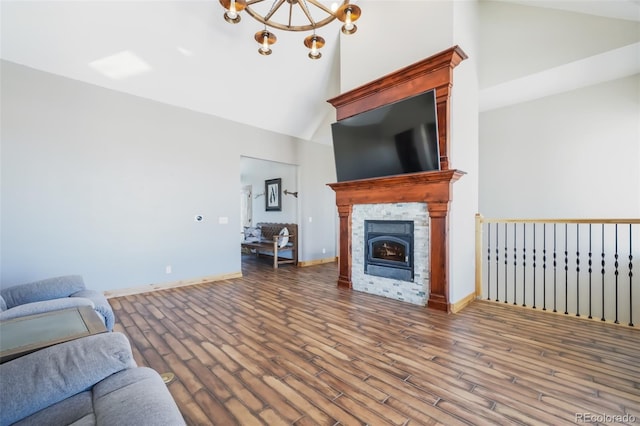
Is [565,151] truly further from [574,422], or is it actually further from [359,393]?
[359,393]

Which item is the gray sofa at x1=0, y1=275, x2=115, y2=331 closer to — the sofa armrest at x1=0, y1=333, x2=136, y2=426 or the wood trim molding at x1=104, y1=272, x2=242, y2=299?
the sofa armrest at x1=0, y1=333, x2=136, y2=426

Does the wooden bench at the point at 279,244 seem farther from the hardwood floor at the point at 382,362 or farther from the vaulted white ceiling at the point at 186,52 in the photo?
the hardwood floor at the point at 382,362

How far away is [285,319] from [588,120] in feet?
17.1

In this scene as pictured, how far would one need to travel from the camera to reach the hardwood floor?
1657mm

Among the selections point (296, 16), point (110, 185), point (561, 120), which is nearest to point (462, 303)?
point (561, 120)

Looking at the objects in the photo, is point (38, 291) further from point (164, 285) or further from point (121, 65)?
point (121, 65)

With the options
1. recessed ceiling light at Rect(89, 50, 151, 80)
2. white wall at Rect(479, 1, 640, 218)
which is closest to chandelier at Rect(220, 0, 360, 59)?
recessed ceiling light at Rect(89, 50, 151, 80)

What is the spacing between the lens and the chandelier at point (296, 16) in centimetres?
254

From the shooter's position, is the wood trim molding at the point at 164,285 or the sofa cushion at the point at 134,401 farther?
the wood trim molding at the point at 164,285

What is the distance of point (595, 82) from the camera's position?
4070 millimetres

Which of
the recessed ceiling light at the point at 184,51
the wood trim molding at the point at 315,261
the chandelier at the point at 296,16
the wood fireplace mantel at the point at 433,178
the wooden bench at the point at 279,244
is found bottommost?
the wood trim molding at the point at 315,261

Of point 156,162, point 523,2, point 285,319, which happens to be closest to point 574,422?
point 285,319

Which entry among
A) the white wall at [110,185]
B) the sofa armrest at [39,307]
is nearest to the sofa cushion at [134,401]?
the sofa armrest at [39,307]

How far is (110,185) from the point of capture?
3.99m
